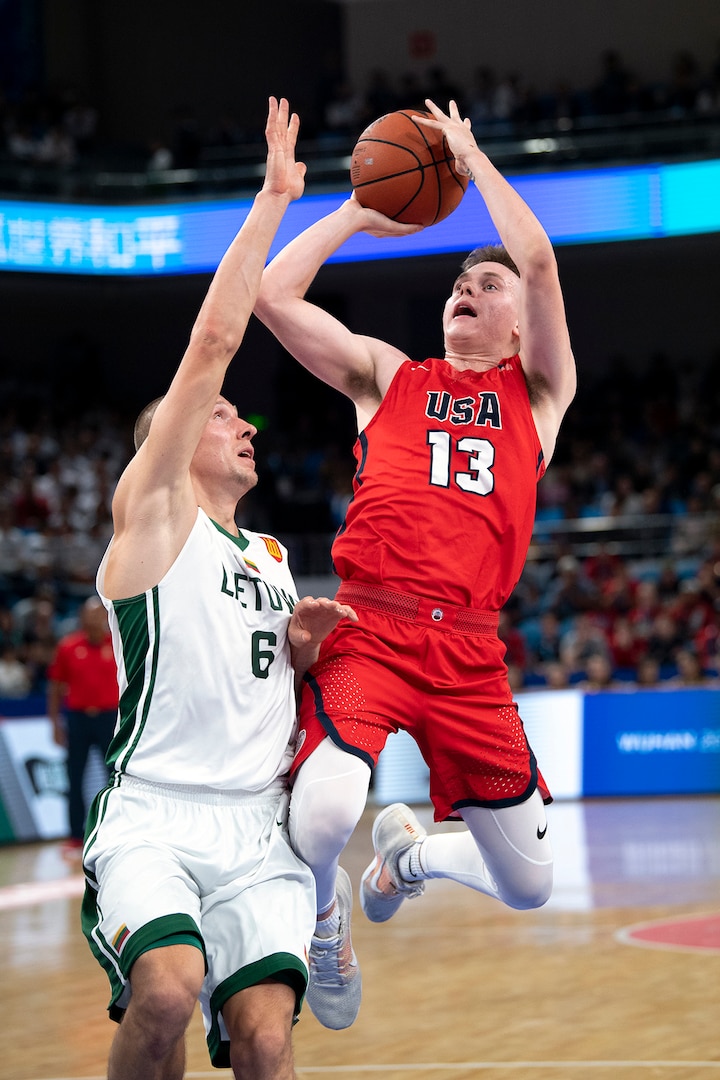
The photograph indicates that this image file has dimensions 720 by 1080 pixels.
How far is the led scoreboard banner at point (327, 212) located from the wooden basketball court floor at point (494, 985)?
33.6ft

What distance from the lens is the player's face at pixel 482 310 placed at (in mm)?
4816

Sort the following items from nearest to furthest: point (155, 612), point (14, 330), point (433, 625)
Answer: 1. point (155, 612)
2. point (433, 625)
3. point (14, 330)

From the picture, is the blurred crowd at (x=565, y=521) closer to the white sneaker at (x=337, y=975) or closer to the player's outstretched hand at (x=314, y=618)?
the white sneaker at (x=337, y=975)

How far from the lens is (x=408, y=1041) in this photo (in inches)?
224

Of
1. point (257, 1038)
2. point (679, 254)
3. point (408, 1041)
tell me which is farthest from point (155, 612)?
point (679, 254)

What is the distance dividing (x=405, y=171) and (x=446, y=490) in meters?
1.17

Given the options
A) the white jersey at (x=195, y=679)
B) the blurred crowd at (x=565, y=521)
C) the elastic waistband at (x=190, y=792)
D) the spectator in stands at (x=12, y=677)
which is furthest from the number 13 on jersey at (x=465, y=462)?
the spectator in stands at (x=12, y=677)

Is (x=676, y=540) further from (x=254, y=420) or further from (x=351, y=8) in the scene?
(x=351, y=8)

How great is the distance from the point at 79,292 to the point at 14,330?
294cm

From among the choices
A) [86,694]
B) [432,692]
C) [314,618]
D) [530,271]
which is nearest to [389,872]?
[432,692]

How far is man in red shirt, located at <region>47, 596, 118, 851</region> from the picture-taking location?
10.8 m

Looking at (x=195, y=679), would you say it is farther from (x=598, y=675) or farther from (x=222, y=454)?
(x=598, y=675)

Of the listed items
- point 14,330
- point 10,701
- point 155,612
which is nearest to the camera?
point 155,612

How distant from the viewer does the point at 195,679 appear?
3.73m
